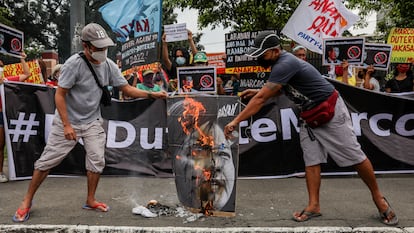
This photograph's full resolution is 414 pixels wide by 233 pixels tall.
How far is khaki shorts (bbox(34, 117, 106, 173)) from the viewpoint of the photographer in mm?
4145

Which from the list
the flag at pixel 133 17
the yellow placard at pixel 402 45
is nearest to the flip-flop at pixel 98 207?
the flag at pixel 133 17

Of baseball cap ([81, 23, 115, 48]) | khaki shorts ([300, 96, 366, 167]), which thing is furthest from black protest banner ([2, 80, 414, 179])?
baseball cap ([81, 23, 115, 48])

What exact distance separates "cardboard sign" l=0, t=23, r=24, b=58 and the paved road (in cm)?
184

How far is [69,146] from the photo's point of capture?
4223 mm

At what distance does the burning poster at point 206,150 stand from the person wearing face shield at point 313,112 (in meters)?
0.14

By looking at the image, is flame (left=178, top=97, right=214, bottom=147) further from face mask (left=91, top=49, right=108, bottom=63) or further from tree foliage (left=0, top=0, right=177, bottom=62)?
tree foliage (left=0, top=0, right=177, bottom=62)

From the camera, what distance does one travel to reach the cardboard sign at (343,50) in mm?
6105

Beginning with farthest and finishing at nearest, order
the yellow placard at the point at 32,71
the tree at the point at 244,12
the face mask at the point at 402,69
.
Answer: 1. the tree at the point at 244,12
2. the yellow placard at the point at 32,71
3. the face mask at the point at 402,69

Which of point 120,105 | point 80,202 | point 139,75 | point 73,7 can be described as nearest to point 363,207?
point 80,202

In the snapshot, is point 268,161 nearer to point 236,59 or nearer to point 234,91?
point 236,59

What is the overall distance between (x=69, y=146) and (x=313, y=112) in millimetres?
2461

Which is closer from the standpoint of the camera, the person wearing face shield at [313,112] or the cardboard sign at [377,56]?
the person wearing face shield at [313,112]

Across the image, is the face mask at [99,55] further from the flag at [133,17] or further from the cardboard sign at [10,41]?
the flag at [133,17]

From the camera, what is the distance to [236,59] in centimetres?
725
